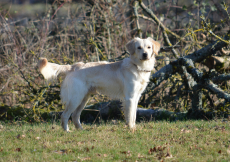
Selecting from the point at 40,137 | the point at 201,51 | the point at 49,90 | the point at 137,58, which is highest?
the point at 201,51

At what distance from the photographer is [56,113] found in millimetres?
6699

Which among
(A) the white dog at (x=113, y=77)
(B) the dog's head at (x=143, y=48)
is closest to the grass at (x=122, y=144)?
(A) the white dog at (x=113, y=77)

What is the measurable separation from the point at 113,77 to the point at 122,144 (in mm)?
1600

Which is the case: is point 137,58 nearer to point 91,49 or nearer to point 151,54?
point 151,54

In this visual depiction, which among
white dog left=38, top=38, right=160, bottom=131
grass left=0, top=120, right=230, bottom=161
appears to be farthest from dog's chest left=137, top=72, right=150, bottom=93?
grass left=0, top=120, right=230, bottom=161

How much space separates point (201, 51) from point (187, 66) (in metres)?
0.59

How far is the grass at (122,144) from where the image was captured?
320 cm

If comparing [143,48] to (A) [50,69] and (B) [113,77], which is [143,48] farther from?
(A) [50,69]

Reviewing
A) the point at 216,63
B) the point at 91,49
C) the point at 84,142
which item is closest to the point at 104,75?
the point at 84,142

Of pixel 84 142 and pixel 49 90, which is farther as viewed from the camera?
pixel 49 90

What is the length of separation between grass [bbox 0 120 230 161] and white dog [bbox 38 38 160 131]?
1.67 ft

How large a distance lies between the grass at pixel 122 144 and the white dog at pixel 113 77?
51cm

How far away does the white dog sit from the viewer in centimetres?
478

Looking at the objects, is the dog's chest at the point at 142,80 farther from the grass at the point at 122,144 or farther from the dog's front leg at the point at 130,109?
the grass at the point at 122,144
